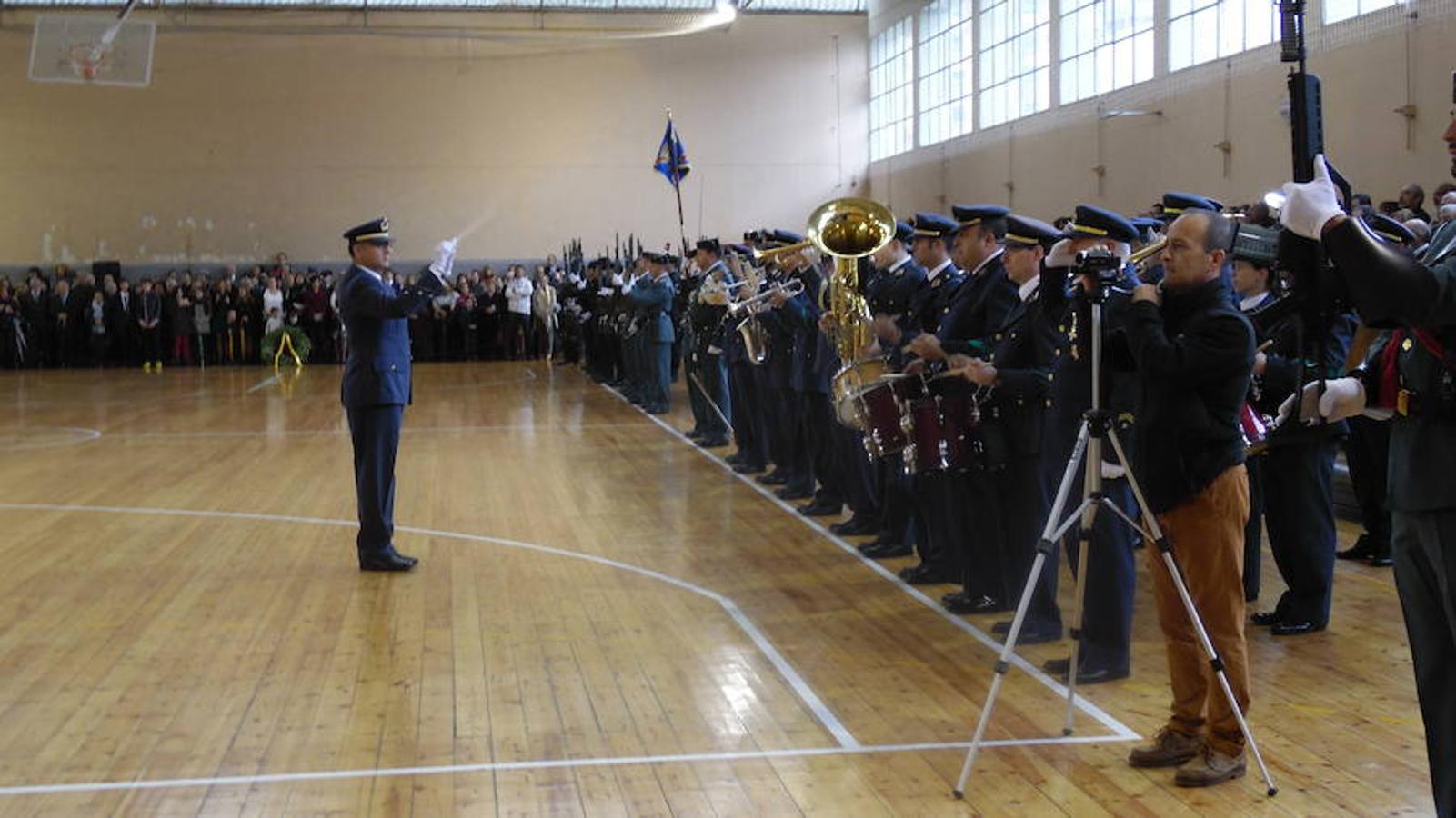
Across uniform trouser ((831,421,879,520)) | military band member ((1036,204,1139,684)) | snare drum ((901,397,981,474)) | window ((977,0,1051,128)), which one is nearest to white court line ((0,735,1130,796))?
military band member ((1036,204,1139,684))

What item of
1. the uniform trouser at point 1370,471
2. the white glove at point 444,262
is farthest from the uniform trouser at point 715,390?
the uniform trouser at point 1370,471

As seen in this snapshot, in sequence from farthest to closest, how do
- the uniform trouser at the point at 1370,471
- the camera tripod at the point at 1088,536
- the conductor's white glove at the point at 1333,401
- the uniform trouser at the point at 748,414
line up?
1. the uniform trouser at the point at 748,414
2. the uniform trouser at the point at 1370,471
3. the camera tripod at the point at 1088,536
4. the conductor's white glove at the point at 1333,401

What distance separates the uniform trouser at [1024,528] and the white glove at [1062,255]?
105 cm

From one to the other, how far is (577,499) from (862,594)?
356 centimetres

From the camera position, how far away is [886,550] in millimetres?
8297

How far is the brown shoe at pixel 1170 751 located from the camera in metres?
4.66

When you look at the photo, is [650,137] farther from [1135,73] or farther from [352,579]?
[352,579]

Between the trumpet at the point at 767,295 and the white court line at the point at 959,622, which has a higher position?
the trumpet at the point at 767,295

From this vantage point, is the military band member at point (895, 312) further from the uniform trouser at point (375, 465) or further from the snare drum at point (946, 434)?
the uniform trouser at point (375, 465)

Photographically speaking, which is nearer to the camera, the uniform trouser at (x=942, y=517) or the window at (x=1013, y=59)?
the uniform trouser at (x=942, y=517)

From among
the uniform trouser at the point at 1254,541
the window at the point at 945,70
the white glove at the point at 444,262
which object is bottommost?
the uniform trouser at the point at 1254,541

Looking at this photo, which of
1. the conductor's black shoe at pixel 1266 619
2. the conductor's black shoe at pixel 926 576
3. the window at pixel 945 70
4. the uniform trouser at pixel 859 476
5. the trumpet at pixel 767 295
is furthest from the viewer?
the window at pixel 945 70

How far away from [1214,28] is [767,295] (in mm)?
8623

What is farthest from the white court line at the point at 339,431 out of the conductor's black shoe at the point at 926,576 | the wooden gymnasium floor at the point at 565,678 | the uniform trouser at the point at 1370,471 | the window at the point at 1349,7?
the uniform trouser at the point at 1370,471
